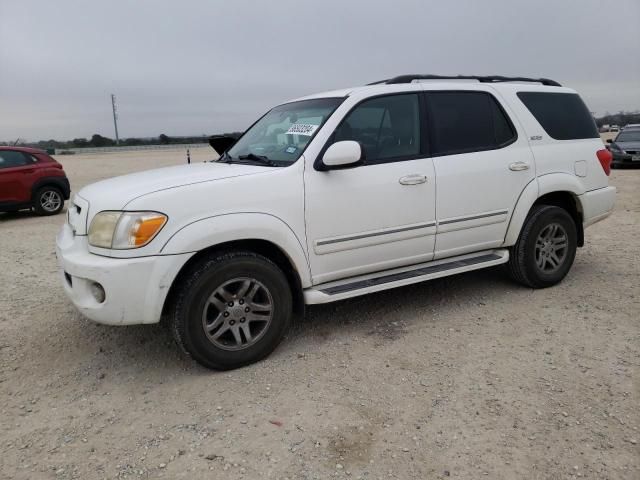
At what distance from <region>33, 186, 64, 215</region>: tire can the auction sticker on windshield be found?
28.6ft

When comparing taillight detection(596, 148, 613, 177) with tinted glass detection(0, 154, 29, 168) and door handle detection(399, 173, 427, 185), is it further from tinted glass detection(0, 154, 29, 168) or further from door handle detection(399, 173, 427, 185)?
tinted glass detection(0, 154, 29, 168)

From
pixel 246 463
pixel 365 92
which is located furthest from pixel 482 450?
pixel 365 92

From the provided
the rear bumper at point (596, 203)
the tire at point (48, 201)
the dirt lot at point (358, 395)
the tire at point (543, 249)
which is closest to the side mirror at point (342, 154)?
the dirt lot at point (358, 395)

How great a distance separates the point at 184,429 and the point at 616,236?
21.2 feet

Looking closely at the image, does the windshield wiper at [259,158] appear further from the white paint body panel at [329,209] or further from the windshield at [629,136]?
the windshield at [629,136]

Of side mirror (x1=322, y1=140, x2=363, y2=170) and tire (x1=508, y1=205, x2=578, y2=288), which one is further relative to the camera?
tire (x1=508, y1=205, x2=578, y2=288)

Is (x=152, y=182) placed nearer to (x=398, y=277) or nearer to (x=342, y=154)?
(x=342, y=154)

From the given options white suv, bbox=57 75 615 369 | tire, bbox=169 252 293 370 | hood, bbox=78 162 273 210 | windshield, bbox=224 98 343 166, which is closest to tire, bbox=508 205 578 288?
white suv, bbox=57 75 615 369

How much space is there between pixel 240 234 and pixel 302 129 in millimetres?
1064

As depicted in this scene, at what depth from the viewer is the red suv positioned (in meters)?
10.4

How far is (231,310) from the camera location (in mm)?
3441

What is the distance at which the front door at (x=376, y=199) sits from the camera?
367 cm

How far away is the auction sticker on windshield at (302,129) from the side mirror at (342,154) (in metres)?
0.33

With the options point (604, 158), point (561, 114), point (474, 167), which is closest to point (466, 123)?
point (474, 167)
